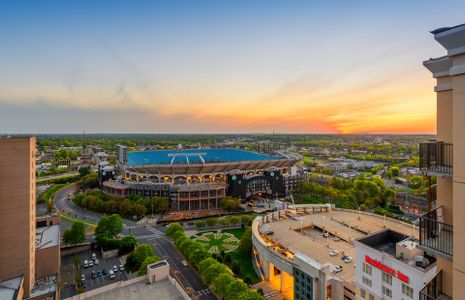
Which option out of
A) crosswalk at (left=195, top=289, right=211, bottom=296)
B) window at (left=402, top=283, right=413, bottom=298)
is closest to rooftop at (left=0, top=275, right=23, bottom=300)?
crosswalk at (left=195, top=289, right=211, bottom=296)

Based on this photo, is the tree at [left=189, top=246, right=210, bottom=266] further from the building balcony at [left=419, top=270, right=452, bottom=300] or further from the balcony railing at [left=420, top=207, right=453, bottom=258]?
the balcony railing at [left=420, top=207, right=453, bottom=258]

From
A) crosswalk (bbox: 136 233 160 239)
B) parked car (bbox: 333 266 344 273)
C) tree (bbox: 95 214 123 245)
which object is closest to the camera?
parked car (bbox: 333 266 344 273)

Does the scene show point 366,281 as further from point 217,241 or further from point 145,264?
point 217,241

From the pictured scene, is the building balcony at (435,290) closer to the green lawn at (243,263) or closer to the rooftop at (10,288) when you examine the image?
the rooftop at (10,288)

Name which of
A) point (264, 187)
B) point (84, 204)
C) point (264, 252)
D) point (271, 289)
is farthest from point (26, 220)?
point (264, 187)

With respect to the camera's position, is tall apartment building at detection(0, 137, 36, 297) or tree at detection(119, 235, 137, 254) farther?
tree at detection(119, 235, 137, 254)

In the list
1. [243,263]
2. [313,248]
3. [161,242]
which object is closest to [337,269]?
[313,248]

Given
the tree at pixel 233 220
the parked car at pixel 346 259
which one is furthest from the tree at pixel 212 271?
the tree at pixel 233 220
